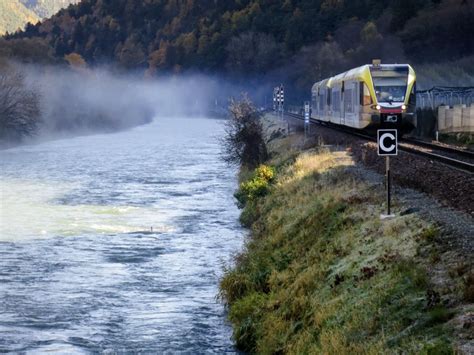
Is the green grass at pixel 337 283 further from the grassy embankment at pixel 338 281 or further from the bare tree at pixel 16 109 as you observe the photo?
the bare tree at pixel 16 109

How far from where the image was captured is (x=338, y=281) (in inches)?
638

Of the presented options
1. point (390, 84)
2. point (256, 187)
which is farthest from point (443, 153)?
point (256, 187)

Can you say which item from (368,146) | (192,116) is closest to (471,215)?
(368,146)

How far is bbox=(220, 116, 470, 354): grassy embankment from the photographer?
12.3 m

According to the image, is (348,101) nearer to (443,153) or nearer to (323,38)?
(443,153)

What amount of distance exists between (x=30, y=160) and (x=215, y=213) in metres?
32.2

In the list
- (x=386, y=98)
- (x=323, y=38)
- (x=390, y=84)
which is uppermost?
(x=323, y=38)

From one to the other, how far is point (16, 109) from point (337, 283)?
236ft

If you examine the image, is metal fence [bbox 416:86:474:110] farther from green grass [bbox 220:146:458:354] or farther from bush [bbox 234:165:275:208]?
green grass [bbox 220:146:458:354]

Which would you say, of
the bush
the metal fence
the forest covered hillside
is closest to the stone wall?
the metal fence

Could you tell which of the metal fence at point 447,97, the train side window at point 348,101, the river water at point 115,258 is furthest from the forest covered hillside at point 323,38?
the river water at point 115,258

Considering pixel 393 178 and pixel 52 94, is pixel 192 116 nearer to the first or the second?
pixel 52 94

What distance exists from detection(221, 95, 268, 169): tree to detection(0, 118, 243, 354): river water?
1638 millimetres

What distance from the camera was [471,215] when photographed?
17172mm
